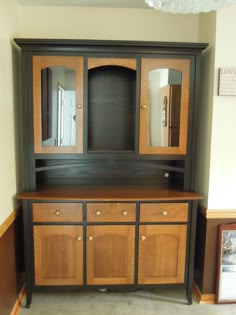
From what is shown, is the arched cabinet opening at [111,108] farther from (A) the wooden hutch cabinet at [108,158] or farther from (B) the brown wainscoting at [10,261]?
(B) the brown wainscoting at [10,261]

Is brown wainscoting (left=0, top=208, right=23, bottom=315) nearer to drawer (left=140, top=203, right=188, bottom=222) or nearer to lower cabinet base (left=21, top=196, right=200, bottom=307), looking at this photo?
lower cabinet base (left=21, top=196, right=200, bottom=307)

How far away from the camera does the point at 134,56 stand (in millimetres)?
2057

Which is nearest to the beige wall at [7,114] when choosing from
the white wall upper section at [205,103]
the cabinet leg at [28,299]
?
the cabinet leg at [28,299]

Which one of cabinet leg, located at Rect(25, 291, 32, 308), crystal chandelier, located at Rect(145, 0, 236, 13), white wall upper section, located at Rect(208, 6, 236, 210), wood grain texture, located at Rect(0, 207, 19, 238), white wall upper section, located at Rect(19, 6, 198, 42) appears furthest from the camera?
white wall upper section, located at Rect(19, 6, 198, 42)

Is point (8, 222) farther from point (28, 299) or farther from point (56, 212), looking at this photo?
point (28, 299)

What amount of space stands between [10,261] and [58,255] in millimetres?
329

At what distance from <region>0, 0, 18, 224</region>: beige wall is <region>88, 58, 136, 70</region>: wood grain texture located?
56cm

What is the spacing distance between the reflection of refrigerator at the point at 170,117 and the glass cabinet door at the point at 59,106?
2.00 ft

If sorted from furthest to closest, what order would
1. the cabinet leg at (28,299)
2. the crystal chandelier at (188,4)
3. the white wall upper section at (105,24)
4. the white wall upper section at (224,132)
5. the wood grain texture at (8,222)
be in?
the white wall upper section at (105,24), the cabinet leg at (28,299), the white wall upper section at (224,132), the wood grain texture at (8,222), the crystal chandelier at (188,4)

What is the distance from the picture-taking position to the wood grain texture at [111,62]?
205cm

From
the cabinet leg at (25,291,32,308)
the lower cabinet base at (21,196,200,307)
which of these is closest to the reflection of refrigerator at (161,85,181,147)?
the lower cabinet base at (21,196,200,307)

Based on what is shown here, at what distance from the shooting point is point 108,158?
215 cm

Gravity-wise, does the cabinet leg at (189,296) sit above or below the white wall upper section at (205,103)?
below

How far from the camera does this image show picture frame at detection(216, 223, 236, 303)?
214 cm
